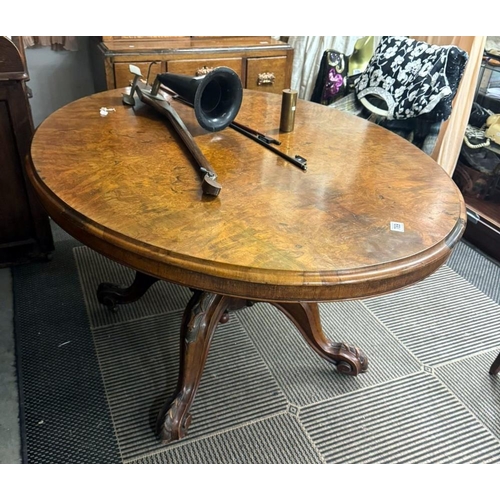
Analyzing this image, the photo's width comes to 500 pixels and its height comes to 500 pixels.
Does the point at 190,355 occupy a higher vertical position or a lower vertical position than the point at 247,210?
lower

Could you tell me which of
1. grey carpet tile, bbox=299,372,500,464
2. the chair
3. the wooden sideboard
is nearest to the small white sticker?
grey carpet tile, bbox=299,372,500,464

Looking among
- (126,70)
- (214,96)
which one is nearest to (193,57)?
(126,70)

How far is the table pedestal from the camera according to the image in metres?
1.34

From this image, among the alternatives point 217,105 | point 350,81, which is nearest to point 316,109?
point 217,105

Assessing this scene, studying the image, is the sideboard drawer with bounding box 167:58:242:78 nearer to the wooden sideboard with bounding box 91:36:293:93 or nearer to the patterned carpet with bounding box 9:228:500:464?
the wooden sideboard with bounding box 91:36:293:93

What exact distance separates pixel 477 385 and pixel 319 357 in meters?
0.60

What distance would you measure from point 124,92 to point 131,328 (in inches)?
37.9

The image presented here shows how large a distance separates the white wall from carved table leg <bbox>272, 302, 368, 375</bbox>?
7.48ft

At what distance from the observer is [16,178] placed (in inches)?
80.1

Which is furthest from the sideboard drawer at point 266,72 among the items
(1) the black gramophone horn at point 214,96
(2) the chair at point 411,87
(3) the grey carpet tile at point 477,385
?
(3) the grey carpet tile at point 477,385

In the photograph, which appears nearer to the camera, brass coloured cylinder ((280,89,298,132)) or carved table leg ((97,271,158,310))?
brass coloured cylinder ((280,89,298,132))

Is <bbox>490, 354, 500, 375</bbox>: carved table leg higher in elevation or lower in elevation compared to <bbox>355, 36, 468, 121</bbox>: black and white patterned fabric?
lower

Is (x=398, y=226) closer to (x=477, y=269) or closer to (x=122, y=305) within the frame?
(x=122, y=305)

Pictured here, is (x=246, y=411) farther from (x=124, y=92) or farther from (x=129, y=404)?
(x=124, y=92)
